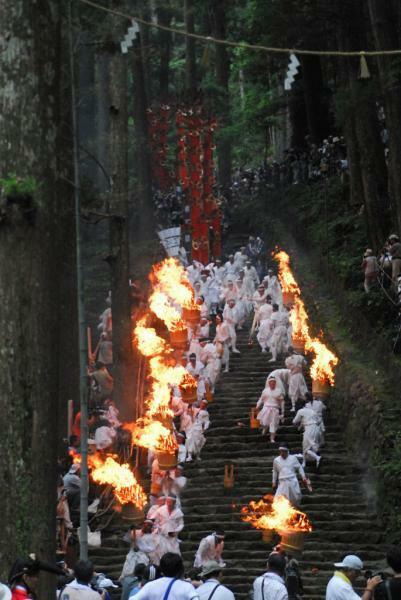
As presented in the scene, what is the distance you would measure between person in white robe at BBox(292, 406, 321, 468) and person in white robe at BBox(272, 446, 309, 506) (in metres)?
1.33

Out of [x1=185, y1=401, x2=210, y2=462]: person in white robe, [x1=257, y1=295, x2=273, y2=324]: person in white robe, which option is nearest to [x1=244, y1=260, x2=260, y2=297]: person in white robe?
[x1=257, y1=295, x2=273, y2=324]: person in white robe

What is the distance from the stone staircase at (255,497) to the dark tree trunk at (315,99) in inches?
701

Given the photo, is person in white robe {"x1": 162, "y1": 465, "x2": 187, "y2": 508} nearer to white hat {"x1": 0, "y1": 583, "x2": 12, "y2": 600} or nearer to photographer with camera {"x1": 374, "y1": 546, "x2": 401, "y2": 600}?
photographer with camera {"x1": 374, "y1": 546, "x2": 401, "y2": 600}

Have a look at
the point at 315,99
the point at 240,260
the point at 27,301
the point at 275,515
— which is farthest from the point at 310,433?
the point at 315,99

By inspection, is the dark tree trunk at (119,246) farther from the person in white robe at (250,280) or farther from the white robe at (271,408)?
the person in white robe at (250,280)

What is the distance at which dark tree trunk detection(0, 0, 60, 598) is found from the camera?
7930mm

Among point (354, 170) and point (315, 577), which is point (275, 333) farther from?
point (315, 577)

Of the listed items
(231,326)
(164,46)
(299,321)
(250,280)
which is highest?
(164,46)

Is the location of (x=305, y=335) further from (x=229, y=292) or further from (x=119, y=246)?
(x=119, y=246)

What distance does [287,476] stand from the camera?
1991 centimetres

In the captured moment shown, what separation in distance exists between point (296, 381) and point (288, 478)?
4.90m

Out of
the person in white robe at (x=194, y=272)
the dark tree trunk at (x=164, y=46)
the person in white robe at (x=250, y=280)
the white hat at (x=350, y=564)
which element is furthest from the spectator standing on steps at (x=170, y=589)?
the dark tree trunk at (x=164, y=46)

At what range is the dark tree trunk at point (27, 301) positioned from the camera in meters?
7.93

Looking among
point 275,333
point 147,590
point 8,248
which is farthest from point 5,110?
point 275,333
